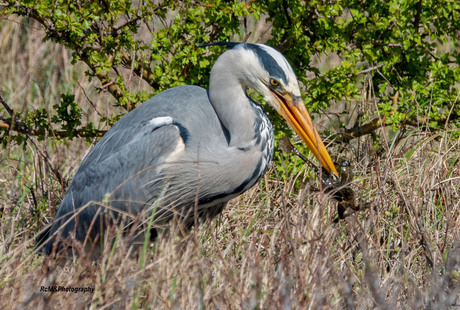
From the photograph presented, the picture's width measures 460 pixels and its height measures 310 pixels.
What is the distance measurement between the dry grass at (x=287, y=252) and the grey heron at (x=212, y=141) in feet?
0.76

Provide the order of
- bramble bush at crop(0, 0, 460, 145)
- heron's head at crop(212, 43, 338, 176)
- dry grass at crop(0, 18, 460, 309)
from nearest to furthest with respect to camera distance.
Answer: dry grass at crop(0, 18, 460, 309) < heron's head at crop(212, 43, 338, 176) < bramble bush at crop(0, 0, 460, 145)

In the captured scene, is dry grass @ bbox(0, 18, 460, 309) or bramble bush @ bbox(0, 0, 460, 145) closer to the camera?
dry grass @ bbox(0, 18, 460, 309)

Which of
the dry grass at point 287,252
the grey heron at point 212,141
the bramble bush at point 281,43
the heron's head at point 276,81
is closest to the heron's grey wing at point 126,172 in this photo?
the grey heron at point 212,141

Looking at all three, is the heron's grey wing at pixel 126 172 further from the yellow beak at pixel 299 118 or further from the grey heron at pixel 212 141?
the yellow beak at pixel 299 118

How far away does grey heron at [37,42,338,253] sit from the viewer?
3.44m

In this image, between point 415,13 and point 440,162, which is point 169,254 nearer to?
point 440,162

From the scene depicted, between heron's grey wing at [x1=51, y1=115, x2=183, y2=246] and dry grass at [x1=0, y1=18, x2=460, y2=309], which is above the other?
heron's grey wing at [x1=51, y1=115, x2=183, y2=246]

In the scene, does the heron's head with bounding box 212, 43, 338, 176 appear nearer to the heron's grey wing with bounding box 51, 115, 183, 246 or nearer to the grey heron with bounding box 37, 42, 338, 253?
the grey heron with bounding box 37, 42, 338, 253

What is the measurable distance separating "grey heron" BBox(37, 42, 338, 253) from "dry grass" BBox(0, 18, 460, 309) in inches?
9.1

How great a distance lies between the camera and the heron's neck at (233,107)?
11.4ft

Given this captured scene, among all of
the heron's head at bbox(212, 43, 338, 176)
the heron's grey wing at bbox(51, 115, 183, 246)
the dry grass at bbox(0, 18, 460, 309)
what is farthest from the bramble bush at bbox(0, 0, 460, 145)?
the heron's grey wing at bbox(51, 115, 183, 246)

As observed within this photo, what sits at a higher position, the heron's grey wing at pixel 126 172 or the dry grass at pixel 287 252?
the heron's grey wing at pixel 126 172

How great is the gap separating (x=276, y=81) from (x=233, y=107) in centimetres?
26

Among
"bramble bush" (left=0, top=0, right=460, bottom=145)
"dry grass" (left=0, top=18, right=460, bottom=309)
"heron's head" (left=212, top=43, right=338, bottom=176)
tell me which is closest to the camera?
"dry grass" (left=0, top=18, right=460, bottom=309)
